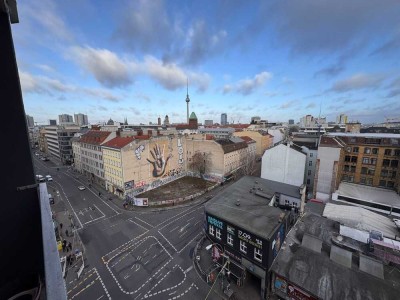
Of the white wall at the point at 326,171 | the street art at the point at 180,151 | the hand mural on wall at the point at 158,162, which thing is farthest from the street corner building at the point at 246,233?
the street art at the point at 180,151

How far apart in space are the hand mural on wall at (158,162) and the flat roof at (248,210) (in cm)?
2639

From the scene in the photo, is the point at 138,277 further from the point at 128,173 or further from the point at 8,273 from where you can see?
the point at 128,173

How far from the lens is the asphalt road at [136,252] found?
69.8 feet

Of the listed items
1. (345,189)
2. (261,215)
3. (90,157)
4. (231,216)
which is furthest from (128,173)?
(345,189)

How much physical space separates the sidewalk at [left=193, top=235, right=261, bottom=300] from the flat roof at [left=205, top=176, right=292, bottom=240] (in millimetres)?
6790

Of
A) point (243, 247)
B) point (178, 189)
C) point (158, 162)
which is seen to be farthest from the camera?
point (158, 162)

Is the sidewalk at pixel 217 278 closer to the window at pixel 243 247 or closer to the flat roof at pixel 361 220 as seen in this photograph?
the window at pixel 243 247

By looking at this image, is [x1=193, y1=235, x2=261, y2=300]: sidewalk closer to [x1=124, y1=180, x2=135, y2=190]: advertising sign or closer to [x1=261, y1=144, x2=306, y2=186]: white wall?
[x1=124, y1=180, x2=135, y2=190]: advertising sign

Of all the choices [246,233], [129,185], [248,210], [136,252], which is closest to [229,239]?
[246,233]

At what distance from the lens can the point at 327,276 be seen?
18.9 m

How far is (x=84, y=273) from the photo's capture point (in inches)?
925

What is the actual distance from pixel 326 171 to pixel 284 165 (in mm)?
9474

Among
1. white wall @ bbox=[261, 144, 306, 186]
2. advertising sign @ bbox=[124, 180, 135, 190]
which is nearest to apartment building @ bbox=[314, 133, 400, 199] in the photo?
white wall @ bbox=[261, 144, 306, 186]

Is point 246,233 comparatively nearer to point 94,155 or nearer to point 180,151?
point 180,151
